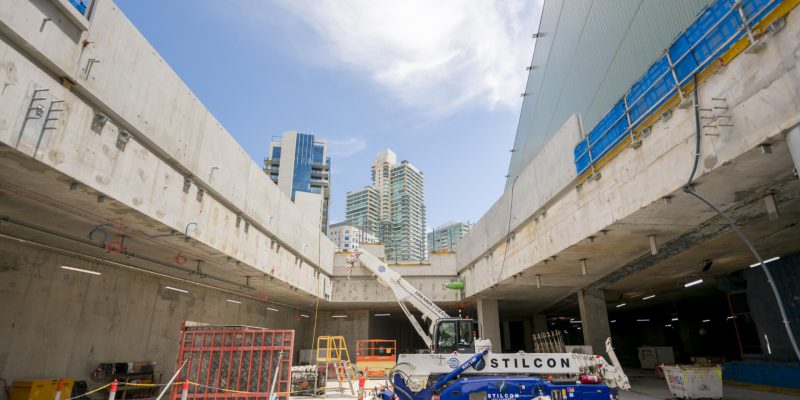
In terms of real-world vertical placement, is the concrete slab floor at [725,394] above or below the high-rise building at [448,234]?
below

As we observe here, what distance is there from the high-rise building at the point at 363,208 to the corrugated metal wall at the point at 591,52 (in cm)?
10877

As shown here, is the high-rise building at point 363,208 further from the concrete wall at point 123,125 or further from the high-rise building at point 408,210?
the concrete wall at point 123,125

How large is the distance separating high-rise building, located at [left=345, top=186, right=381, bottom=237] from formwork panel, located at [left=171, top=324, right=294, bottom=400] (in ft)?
406

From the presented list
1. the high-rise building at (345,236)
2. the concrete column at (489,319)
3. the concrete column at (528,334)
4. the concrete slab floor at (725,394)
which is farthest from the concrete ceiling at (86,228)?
the high-rise building at (345,236)

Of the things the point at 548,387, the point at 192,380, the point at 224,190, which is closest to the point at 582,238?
the point at 548,387

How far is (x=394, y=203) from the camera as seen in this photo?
14112cm

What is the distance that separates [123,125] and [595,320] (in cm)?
2179

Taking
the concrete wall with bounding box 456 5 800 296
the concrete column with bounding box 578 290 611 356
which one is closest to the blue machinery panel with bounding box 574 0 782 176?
the concrete wall with bounding box 456 5 800 296

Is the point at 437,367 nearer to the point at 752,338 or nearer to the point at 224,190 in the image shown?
the point at 224,190

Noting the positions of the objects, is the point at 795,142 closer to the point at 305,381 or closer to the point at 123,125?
the point at 123,125

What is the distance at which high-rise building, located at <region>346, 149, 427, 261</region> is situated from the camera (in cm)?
13462

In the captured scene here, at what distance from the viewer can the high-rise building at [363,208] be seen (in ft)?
453

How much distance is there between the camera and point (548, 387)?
8695 millimetres

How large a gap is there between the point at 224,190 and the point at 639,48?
1541 cm
